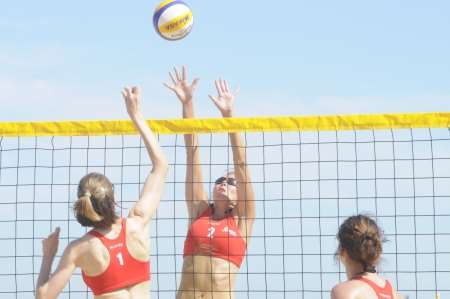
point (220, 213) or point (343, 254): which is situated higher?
point (220, 213)

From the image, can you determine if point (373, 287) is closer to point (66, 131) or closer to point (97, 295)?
point (97, 295)

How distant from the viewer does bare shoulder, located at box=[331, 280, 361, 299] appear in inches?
195

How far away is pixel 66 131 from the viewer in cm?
822

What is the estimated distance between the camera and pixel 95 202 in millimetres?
5547

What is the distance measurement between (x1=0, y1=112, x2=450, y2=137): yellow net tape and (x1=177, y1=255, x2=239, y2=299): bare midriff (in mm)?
1085

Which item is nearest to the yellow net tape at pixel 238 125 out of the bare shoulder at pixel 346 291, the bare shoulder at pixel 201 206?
the bare shoulder at pixel 201 206

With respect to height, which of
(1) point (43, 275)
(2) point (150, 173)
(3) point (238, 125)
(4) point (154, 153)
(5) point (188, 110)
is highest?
(5) point (188, 110)

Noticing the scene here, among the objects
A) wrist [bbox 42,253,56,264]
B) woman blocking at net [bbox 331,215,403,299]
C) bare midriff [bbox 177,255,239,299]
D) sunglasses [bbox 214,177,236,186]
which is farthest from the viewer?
sunglasses [bbox 214,177,236,186]

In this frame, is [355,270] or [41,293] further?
[41,293]

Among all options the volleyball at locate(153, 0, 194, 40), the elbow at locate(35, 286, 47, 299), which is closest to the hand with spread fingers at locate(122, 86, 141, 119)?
the elbow at locate(35, 286, 47, 299)

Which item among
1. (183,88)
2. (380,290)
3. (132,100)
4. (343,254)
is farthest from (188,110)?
(380,290)

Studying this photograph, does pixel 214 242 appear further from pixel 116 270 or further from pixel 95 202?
pixel 95 202

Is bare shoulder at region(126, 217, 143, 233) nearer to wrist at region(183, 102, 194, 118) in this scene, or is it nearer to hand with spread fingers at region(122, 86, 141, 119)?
hand with spread fingers at region(122, 86, 141, 119)

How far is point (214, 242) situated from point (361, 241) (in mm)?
2929
